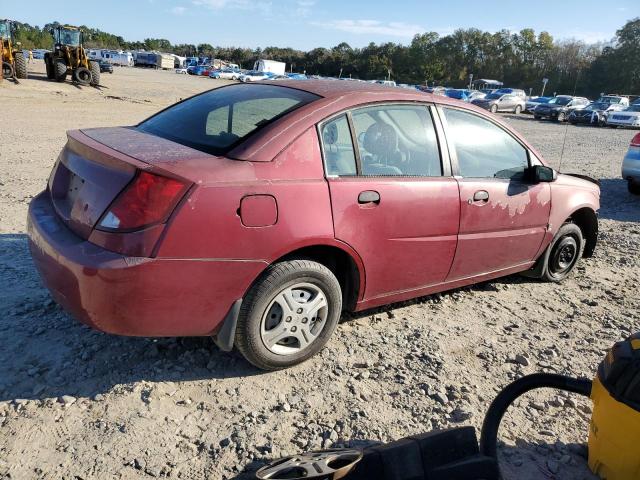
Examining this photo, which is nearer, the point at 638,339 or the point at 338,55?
the point at 638,339

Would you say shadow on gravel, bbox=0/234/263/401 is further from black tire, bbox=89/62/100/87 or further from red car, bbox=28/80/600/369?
black tire, bbox=89/62/100/87

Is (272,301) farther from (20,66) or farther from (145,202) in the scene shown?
(20,66)

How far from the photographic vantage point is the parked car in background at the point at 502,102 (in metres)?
38.7

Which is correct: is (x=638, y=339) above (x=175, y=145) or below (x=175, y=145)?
below

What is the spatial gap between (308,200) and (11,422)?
1.81m

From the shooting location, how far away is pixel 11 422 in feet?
8.23

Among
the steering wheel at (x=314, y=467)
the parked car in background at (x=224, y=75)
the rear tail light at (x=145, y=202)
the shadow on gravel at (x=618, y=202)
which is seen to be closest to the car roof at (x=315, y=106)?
the rear tail light at (x=145, y=202)

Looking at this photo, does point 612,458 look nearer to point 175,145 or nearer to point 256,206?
point 256,206

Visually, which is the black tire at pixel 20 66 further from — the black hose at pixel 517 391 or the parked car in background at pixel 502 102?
the black hose at pixel 517 391

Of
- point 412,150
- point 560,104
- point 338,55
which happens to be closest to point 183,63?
point 338,55

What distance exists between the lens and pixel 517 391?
95.9 inches

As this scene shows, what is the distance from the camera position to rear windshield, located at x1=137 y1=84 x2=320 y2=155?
3.05 m

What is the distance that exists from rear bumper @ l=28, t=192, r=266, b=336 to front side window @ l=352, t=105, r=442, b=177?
1094 millimetres

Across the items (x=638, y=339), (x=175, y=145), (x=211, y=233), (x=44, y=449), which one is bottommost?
(x=44, y=449)
